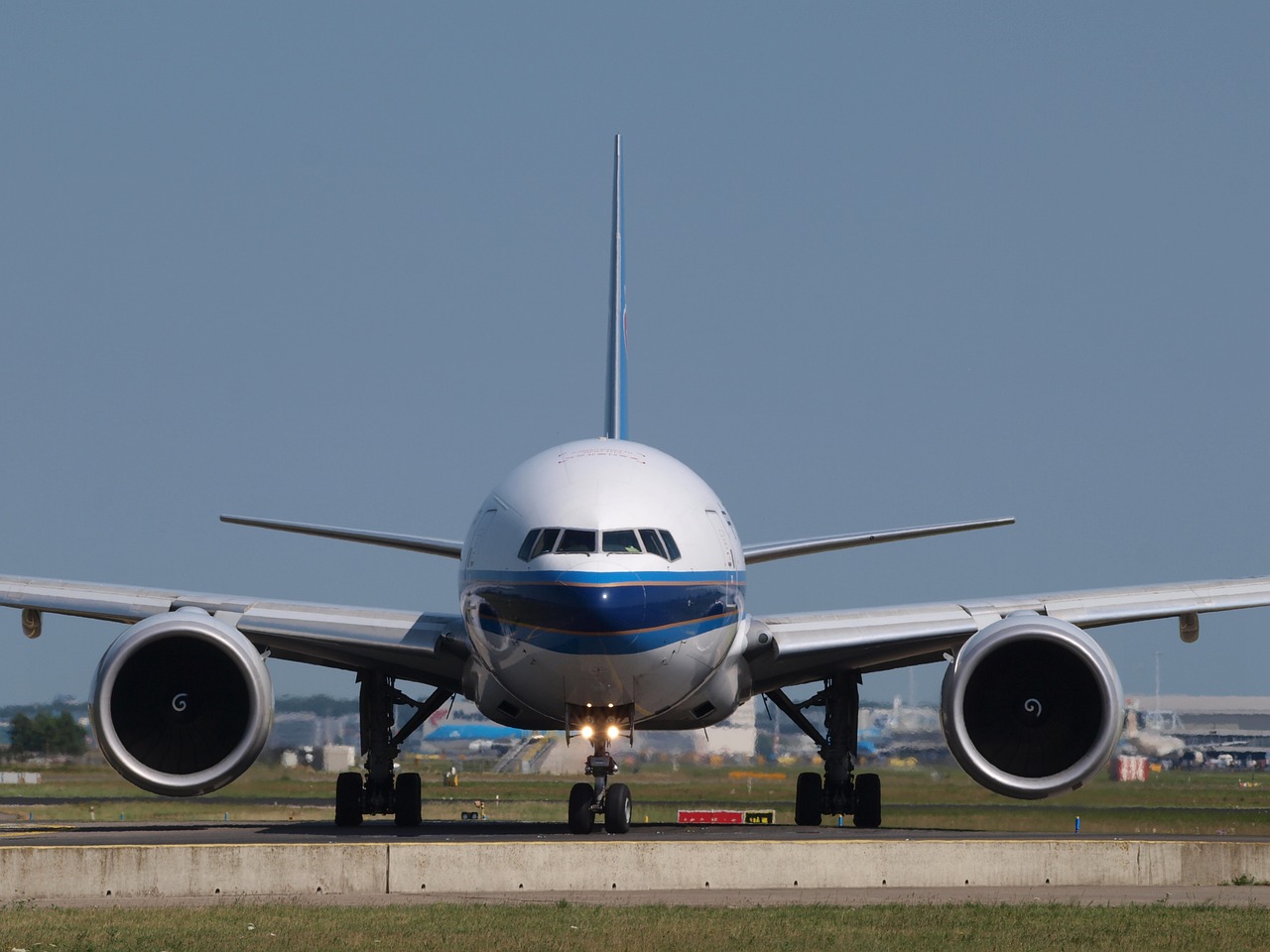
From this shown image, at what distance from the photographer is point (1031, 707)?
63.6 feet

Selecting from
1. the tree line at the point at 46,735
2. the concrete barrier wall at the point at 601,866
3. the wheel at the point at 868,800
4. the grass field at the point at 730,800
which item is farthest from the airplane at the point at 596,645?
the tree line at the point at 46,735

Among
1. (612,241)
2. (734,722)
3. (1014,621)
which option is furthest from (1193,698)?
(1014,621)

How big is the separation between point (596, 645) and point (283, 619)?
4.65 m

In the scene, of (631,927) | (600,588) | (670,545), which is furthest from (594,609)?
(631,927)

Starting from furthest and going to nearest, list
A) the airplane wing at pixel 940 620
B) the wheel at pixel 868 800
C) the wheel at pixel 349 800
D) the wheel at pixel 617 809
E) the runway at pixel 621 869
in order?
1. the wheel at pixel 868 800
2. the wheel at pixel 349 800
3. the airplane wing at pixel 940 620
4. the wheel at pixel 617 809
5. the runway at pixel 621 869

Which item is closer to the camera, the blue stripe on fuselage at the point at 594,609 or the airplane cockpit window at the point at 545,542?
the blue stripe on fuselage at the point at 594,609

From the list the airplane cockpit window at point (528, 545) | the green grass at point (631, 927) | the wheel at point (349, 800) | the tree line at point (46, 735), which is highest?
the airplane cockpit window at point (528, 545)

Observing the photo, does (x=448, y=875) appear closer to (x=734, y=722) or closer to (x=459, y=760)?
(x=734, y=722)

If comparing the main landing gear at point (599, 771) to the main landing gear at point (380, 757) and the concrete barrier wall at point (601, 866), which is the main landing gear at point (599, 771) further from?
the main landing gear at point (380, 757)

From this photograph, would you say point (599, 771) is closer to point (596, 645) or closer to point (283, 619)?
point (596, 645)

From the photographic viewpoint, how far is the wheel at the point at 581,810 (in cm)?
1878

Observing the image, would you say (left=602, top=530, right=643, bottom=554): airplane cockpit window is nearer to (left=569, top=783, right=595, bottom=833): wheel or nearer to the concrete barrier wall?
(left=569, top=783, right=595, bottom=833): wheel

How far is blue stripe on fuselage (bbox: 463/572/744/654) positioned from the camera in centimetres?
1708

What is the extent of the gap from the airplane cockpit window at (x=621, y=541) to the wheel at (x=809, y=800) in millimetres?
6535
